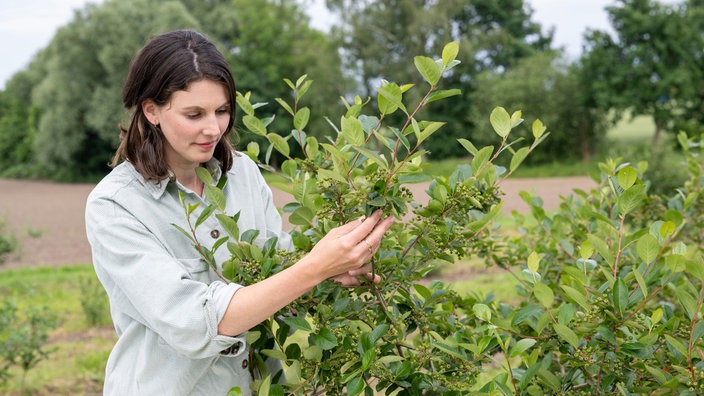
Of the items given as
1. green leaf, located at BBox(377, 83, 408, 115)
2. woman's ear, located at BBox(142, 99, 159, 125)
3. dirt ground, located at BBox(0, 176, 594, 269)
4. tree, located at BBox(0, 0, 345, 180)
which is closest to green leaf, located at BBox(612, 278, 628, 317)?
green leaf, located at BBox(377, 83, 408, 115)

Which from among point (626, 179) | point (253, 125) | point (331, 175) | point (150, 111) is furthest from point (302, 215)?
point (626, 179)

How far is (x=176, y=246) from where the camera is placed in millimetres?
1772

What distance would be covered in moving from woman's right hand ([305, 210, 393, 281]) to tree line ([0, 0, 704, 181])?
20256 millimetres

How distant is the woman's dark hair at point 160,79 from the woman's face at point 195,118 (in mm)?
18

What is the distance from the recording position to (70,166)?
110 feet

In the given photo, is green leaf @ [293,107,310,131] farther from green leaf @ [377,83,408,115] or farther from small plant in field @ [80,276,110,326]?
small plant in field @ [80,276,110,326]

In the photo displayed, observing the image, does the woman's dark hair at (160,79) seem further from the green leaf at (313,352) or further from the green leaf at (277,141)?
the green leaf at (313,352)

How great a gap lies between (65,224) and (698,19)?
23070mm

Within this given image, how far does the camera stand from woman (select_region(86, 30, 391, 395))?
57.9 inches

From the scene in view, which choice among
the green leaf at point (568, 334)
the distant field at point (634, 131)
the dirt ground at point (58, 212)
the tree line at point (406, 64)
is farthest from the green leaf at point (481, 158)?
the distant field at point (634, 131)

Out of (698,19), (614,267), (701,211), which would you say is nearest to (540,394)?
(614,267)

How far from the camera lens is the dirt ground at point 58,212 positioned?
11.2m

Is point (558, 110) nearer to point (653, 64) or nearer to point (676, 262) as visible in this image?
point (653, 64)

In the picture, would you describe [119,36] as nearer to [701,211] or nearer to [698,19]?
[698,19]
